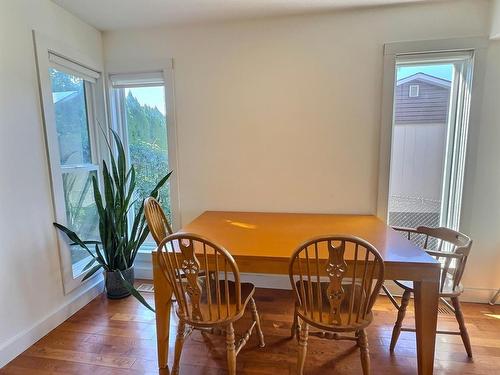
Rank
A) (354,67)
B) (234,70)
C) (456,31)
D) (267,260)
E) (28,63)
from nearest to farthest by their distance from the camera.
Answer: (267,260), (28,63), (456,31), (354,67), (234,70)

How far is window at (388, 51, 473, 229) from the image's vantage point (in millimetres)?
2113

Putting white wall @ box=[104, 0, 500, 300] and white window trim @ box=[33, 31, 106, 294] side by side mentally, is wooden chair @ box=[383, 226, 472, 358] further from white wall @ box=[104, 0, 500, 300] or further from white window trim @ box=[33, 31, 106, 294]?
white window trim @ box=[33, 31, 106, 294]

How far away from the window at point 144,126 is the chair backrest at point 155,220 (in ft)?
2.16

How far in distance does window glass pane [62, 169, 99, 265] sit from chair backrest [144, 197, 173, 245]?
83 centimetres

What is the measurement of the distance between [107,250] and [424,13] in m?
3.01

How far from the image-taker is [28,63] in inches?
69.8

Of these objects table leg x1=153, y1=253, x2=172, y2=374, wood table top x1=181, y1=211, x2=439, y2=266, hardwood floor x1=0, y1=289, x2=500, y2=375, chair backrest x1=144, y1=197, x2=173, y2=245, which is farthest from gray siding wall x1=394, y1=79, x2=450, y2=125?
table leg x1=153, y1=253, x2=172, y2=374

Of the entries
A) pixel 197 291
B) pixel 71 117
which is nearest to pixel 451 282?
pixel 197 291

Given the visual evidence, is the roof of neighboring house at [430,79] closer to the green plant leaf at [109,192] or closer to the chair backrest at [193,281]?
the chair backrest at [193,281]

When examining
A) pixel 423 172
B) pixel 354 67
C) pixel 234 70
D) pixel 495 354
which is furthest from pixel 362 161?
pixel 495 354

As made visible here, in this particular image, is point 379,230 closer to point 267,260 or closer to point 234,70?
point 267,260

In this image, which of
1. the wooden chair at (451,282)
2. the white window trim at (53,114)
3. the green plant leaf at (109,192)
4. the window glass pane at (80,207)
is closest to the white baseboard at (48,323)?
the white window trim at (53,114)

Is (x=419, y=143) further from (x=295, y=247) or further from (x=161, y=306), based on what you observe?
(x=161, y=306)

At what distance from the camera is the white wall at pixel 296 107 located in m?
2.08
